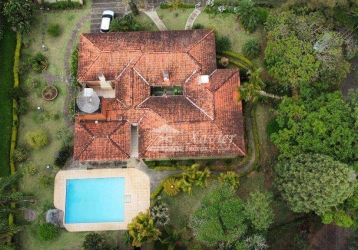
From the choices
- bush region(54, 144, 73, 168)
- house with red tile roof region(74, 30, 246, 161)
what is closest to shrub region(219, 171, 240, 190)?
house with red tile roof region(74, 30, 246, 161)

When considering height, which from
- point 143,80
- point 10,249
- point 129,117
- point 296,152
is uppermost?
point 143,80

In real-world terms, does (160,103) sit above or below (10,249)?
above

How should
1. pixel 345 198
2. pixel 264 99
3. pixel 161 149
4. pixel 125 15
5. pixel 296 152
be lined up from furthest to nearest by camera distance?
pixel 125 15, pixel 264 99, pixel 161 149, pixel 296 152, pixel 345 198

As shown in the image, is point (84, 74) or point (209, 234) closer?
point (209, 234)

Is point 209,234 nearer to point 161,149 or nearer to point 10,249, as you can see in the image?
point 161,149

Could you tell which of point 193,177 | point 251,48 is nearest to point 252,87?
point 251,48

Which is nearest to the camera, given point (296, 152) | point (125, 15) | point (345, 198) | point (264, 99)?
point (345, 198)

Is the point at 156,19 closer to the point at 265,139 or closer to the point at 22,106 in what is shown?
the point at 22,106

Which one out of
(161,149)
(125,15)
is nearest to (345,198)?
(161,149)
